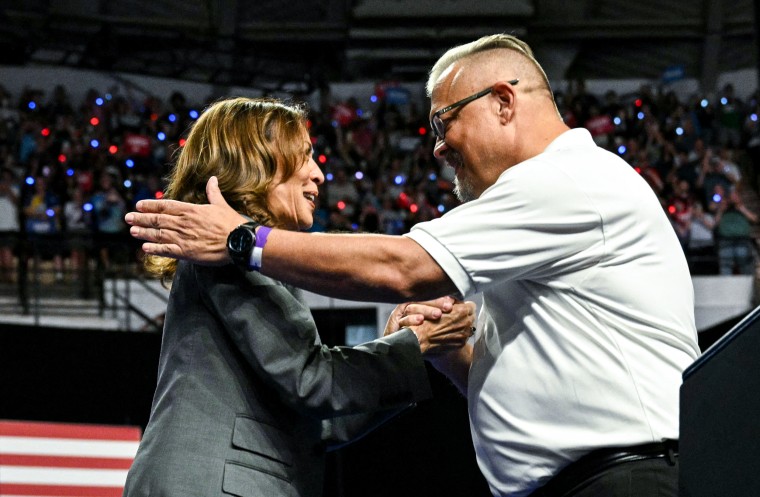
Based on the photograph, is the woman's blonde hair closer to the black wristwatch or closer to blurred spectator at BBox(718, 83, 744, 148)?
the black wristwatch

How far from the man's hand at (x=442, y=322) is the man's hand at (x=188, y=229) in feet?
1.76

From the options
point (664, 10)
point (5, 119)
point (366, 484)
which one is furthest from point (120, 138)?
point (664, 10)

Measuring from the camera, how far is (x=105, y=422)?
6.14m

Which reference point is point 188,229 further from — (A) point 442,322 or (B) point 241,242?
(A) point 442,322

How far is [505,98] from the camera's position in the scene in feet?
6.81

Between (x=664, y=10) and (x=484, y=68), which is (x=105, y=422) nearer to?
(x=484, y=68)

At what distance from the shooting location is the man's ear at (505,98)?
2068mm

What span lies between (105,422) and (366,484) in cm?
183

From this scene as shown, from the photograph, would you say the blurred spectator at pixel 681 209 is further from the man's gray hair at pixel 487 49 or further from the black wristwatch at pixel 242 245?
the black wristwatch at pixel 242 245

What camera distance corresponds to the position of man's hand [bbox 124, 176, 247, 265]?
183cm

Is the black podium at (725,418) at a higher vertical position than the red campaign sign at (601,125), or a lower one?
lower

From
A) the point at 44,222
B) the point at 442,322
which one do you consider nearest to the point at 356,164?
the point at 44,222

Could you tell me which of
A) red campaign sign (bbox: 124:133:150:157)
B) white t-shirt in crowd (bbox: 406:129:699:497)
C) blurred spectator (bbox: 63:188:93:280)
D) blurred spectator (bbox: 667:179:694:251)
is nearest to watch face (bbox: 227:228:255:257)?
white t-shirt in crowd (bbox: 406:129:699:497)

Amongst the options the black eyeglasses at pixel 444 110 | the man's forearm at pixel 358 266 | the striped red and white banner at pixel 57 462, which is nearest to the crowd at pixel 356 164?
the striped red and white banner at pixel 57 462
